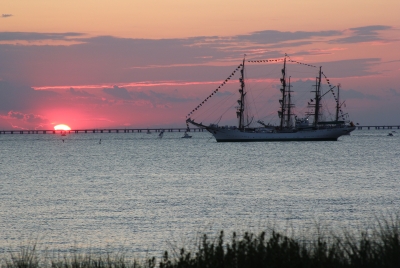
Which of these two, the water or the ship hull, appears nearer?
the water

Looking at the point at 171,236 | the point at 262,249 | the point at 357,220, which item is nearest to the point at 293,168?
the point at 357,220

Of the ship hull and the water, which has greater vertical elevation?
the ship hull

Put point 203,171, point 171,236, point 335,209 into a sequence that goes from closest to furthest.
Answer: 1. point 171,236
2. point 335,209
3. point 203,171

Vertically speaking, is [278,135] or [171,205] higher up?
[278,135]

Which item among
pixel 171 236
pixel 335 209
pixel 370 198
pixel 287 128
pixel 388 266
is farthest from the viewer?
pixel 287 128

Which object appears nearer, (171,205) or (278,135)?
(171,205)

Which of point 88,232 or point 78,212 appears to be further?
point 78,212

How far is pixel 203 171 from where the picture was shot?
75.8 m

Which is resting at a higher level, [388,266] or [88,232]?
[388,266]

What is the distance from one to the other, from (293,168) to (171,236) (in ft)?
171

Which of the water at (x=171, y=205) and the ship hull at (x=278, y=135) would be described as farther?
the ship hull at (x=278, y=135)

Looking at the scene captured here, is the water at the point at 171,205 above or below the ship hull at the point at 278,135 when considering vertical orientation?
below

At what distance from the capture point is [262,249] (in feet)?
41.8

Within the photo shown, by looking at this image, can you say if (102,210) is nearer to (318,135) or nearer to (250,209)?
(250,209)
